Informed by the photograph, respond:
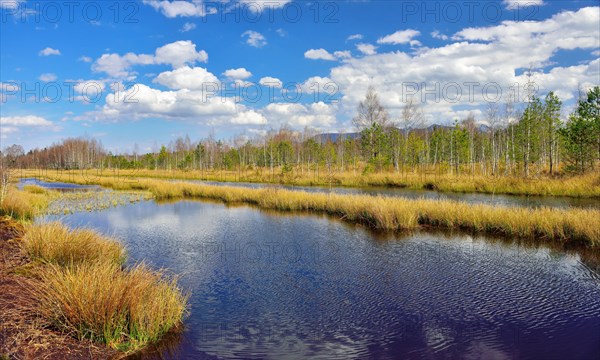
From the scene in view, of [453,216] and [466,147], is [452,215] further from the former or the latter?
[466,147]

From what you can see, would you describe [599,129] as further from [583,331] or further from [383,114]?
[583,331]

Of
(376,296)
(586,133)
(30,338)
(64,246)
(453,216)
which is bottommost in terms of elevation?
(376,296)

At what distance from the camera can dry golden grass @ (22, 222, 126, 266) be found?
1001 centimetres

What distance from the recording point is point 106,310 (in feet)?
21.0

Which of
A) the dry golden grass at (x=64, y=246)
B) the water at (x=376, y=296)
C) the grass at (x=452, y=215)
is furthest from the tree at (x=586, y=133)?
the dry golden grass at (x=64, y=246)

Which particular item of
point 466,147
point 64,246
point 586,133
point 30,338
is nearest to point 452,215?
point 64,246

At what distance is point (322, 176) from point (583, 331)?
42558 mm

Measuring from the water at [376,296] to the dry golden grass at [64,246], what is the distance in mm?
1918

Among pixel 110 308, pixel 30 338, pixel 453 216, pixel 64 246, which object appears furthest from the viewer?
pixel 453 216

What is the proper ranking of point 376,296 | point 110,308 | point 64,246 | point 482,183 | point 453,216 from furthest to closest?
point 482,183 < point 453,216 < point 64,246 < point 376,296 < point 110,308

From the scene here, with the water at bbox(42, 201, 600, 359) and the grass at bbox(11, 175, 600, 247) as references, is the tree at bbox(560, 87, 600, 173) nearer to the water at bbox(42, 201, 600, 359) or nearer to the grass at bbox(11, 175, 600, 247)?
the grass at bbox(11, 175, 600, 247)

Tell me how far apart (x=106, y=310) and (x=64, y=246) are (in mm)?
5032

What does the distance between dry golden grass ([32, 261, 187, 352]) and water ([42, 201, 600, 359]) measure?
627 mm

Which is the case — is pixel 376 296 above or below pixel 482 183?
below
